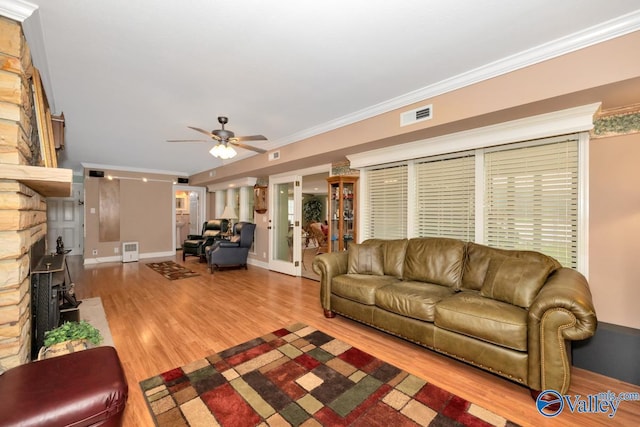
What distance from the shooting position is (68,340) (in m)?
1.77

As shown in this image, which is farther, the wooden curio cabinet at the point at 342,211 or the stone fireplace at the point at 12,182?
the wooden curio cabinet at the point at 342,211

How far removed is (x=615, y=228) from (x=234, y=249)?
5.73 metres

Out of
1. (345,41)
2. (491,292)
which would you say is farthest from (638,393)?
(345,41)

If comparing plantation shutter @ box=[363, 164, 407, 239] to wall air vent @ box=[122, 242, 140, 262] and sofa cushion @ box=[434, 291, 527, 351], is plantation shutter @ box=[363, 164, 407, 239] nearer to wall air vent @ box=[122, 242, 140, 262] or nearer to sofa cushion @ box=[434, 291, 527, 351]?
sofa cushion @ box=[434, 291, 527, 351]

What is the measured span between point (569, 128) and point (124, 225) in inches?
347

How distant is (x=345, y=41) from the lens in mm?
1938

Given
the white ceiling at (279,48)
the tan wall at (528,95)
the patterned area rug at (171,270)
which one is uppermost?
the white ceiling at (279,48)

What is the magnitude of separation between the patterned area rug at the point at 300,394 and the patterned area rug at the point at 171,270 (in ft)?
11.2

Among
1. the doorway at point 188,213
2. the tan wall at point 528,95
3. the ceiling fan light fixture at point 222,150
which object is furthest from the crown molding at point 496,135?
the doorway at point 188,213

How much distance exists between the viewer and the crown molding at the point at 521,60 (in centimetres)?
173

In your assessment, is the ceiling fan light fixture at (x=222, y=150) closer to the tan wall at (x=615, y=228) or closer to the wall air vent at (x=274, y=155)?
the wall air vent at (x=274, y=155)

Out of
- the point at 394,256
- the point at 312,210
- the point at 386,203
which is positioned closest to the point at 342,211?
the point at 386,203

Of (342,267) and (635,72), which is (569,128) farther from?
(342,267)

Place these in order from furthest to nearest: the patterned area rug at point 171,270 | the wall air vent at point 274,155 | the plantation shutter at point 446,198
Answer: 1. the patterned area rug at point 171,270
2. the wall air vent at point 274,155
3. the plantation shutter at point 446,198
